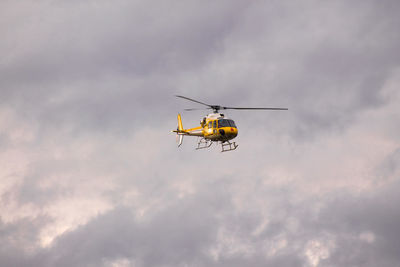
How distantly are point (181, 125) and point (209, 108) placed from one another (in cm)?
1419

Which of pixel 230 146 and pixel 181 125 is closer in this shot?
pixel 230 146

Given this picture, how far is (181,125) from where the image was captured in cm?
9906

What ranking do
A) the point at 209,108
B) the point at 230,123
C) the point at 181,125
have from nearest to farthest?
the point at 230,123, the point at 209,108, the point at 181,125

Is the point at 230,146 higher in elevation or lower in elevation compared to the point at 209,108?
lower

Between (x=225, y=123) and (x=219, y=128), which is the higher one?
(x=225, y=123)

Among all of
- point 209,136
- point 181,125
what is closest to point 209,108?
point 209,136

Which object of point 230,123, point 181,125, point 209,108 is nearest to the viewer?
point 230,123

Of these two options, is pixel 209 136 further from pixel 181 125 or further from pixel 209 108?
pixel 181 125

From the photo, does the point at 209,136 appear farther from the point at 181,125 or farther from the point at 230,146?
the point at 181,125

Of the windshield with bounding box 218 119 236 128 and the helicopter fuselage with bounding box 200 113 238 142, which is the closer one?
the helicopter fuselage with bounding box 200 113 238 142

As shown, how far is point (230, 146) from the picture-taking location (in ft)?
262

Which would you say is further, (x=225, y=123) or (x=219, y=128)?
(x=225, y=123)

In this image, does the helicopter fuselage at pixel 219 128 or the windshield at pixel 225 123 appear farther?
the windshield at pixel 225 123

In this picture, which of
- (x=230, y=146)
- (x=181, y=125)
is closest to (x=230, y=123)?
(x=230, y=146)
